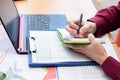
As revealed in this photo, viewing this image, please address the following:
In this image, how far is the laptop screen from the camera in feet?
3.19

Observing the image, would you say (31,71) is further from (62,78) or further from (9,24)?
(9,24)

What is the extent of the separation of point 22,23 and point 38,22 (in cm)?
8

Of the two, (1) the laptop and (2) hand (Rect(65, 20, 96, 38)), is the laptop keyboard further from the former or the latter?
(2) hand (Rect(65, 20, 96, 38))

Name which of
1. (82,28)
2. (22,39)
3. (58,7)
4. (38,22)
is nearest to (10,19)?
(22,39)

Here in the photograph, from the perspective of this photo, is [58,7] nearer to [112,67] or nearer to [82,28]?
[82,28]

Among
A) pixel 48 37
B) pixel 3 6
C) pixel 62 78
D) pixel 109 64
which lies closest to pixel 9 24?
pixel 3 6

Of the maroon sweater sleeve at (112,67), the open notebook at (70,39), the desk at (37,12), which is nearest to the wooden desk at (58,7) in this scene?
the desk at (37,12)

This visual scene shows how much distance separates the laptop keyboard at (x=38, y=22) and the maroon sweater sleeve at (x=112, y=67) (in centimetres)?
37

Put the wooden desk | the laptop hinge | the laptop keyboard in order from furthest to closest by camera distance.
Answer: the wooden desk, the laptop keyboard, the laptop hinge

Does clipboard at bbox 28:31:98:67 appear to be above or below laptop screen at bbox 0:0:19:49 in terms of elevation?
below

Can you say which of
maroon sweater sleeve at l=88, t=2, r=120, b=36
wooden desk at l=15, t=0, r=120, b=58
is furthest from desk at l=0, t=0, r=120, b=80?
maroon sweater sleeve at l=88, t=2, r=120, b=36

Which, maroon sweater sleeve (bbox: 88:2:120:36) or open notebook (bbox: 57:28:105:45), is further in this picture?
maroon sweater sleeve (bbox: 88:2:120:36)

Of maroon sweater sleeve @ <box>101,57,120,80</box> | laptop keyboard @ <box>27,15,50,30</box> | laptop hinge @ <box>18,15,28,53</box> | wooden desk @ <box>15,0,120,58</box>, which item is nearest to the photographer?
maroon sweater sleeve @ <box>101,57,120,80</box>

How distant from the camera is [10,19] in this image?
1046 mm
